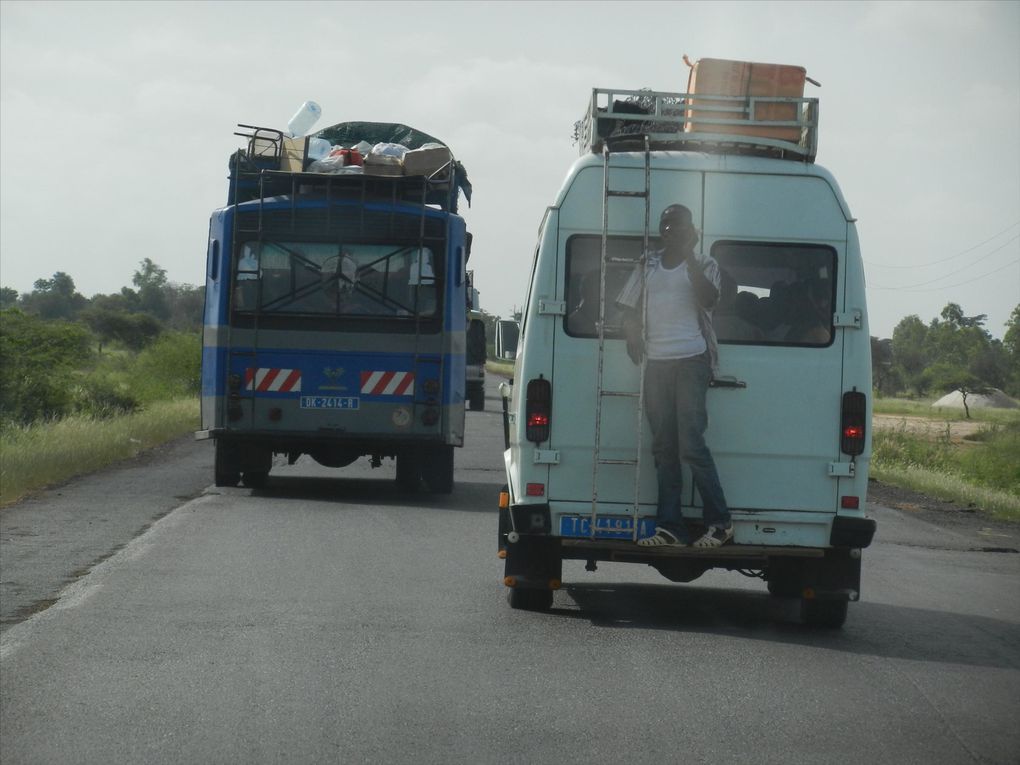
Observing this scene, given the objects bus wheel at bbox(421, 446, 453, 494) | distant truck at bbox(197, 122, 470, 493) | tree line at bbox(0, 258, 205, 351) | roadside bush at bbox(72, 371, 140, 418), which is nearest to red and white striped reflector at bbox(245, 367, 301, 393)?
distant truck at bbox(197, 122, 470, 493)

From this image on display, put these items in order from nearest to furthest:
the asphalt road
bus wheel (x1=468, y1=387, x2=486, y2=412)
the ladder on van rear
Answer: the asphalt road, the ladder on van rear, bus wheel (x1=468, y1=387, x2=486, y2=412)

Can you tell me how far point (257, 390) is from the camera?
48.9 ft

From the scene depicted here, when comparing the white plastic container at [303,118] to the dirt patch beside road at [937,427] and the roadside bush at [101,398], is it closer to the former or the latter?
the roadside bush at [101,398]

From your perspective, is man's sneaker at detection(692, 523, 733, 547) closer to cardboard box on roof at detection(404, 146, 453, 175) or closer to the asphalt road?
the asphalt road

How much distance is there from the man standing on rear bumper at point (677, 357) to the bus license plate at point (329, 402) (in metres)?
7.42

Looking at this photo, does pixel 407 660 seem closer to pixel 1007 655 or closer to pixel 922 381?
pixel 1007 655

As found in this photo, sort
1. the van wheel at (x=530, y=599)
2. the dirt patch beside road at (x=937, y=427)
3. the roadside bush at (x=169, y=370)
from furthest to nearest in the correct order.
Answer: the dirt patch beside road at (x=937, y=427)
the roadside bush at (x=169, y=370)
the van wheel at (x=530, y=599)

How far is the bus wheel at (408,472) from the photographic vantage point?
52.5 feet

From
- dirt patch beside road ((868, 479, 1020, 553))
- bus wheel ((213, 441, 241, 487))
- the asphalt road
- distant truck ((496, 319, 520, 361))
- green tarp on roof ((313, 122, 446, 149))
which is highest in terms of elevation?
green tarp on roof ((313, 122, 446, 149))

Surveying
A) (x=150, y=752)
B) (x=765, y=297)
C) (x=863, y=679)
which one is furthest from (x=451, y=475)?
(x=150, y=752)

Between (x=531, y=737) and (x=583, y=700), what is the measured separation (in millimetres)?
671

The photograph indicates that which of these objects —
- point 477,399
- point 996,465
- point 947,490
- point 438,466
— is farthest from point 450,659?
point 477,399

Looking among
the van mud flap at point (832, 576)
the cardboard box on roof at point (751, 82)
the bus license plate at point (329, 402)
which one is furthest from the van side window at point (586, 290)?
the bus license plate at point (329, 402)

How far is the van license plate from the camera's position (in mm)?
7879
